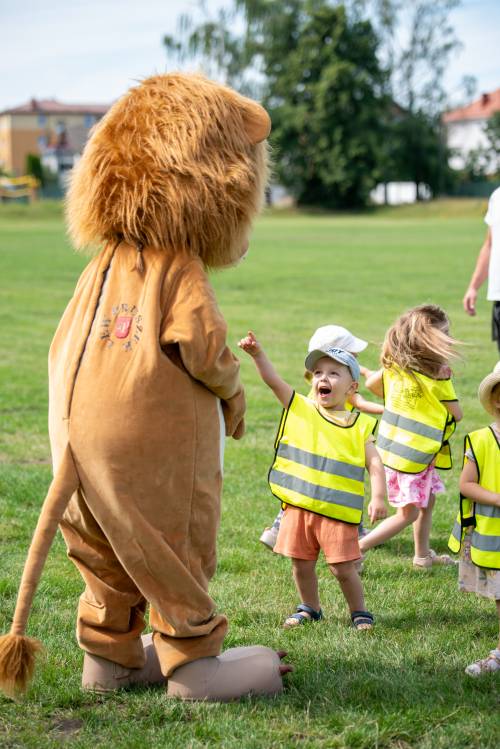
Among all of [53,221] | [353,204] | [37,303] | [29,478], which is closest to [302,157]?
[353,204]

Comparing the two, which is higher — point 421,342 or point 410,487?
point 421,342

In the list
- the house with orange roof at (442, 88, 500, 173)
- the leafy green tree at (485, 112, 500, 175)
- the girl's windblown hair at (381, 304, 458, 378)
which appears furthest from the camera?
the house with orange roof at (442, 88, 500, 173)

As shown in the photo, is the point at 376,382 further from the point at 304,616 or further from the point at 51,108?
the point at 51,108

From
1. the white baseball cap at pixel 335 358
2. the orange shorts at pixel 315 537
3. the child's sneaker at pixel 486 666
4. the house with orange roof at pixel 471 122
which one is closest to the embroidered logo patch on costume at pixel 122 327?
the white baseball cap at pixel 335 358

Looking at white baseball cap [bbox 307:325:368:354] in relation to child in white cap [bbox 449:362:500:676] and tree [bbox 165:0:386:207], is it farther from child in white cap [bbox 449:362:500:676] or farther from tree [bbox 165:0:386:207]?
tree [bbox 165:0:386:207]

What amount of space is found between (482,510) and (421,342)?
4.34 feet

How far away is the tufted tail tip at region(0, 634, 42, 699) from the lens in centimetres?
308

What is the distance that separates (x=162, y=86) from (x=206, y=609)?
5.95ft

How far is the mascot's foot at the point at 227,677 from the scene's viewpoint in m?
3.33

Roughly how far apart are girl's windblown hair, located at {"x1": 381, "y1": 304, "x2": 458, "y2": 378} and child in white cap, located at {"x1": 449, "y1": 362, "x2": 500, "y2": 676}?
3.52 feet

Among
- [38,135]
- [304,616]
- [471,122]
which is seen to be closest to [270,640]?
[304,616]

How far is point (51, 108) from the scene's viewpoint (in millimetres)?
130375

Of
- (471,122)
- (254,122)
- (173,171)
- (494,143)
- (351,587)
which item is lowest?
(351,587)

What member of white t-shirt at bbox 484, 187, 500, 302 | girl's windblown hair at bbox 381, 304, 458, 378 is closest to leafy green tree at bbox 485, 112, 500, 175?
white t-shirt at bbox 484, 187, 500, 302
